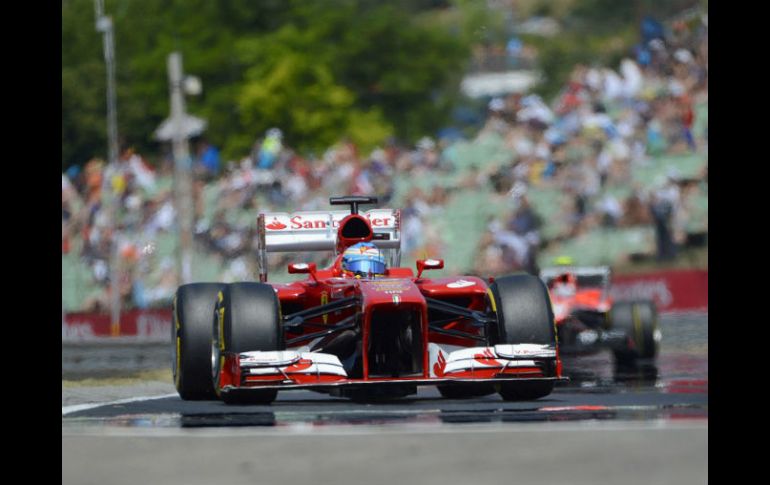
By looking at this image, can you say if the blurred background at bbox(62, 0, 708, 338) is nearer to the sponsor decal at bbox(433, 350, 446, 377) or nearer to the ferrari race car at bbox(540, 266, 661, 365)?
the ferrari race car at bbox(540, 266, 661, 365)

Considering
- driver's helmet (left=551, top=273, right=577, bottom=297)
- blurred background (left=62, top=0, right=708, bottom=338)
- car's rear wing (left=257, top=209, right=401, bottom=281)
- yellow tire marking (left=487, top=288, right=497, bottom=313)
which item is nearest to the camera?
yellow tire marking (left=487, top=288, right=497, bottom=313)

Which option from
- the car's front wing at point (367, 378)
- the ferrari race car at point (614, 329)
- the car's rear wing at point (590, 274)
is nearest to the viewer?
the car's front wing at point (367, 378)

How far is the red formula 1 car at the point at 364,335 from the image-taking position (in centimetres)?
1044

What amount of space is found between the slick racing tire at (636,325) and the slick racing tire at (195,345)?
7.49 m

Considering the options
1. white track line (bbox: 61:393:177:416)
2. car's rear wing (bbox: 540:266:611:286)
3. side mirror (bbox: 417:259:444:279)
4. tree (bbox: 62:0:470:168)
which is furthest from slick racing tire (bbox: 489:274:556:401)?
tree (bbox: 62:0:470:168)

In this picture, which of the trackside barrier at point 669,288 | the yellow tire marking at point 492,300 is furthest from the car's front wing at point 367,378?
the trackside barrier at point 669,288

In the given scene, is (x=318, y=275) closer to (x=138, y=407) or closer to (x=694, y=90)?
(x=138, y=407)

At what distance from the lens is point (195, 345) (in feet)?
37.4

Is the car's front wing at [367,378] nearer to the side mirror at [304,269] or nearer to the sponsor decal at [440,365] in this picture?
the sponsor decal at [440,365]

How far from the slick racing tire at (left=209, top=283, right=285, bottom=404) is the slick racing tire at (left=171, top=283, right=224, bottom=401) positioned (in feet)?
1.67

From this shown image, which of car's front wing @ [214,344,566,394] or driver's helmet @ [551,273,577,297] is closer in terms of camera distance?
car's front wing @ [214,344,566,394]

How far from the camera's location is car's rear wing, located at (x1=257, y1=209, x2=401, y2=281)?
13133 millimetres

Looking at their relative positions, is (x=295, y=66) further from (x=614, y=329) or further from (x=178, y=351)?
(x=178, y=351)
